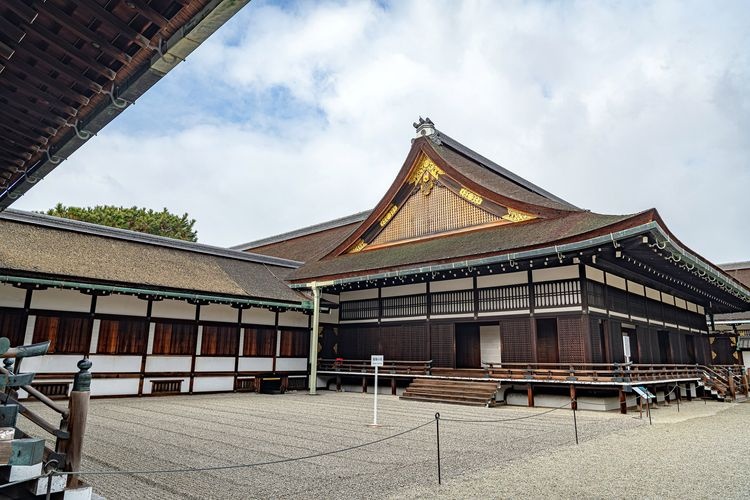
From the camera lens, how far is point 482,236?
56.3 feet

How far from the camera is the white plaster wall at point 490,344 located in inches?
717

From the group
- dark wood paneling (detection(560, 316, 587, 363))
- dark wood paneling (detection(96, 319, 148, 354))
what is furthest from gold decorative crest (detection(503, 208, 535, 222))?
dark wood paneling (detection(96, 319, 148, 354))

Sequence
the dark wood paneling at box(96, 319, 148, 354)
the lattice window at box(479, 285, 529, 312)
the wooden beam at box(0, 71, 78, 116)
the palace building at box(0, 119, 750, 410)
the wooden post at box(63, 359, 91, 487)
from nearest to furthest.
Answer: the wooden beam at box(0, 71, 78, 116), the wooden post at box(63, 359, 91, 487), the palace building at box(0, 119, 750, 410), the dark wood paneling at box(96, 319, 148, 354), the lattice window at box(479, 285, 529, 312)

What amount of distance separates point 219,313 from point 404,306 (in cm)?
664

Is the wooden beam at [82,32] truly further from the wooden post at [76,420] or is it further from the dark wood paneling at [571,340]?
the dark wood paneling at [571,340]

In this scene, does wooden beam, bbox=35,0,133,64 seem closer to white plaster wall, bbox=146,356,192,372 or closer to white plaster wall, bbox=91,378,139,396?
white plaster wall, bbox=91,378,139,396

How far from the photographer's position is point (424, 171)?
20266mm

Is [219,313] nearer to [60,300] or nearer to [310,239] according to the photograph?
[60,300]

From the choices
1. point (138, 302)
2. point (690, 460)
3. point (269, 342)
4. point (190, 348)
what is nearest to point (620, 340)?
point (690, 460)

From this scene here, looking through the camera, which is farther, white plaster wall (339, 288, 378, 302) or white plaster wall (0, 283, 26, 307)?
white plaster wall (339, 288, 378, 302)

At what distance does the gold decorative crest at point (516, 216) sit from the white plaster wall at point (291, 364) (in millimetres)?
9622

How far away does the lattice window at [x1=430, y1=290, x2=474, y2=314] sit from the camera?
1650 cm

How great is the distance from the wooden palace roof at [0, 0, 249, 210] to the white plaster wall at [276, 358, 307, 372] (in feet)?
50.6

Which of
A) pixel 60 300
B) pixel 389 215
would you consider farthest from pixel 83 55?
pixel 389 215
